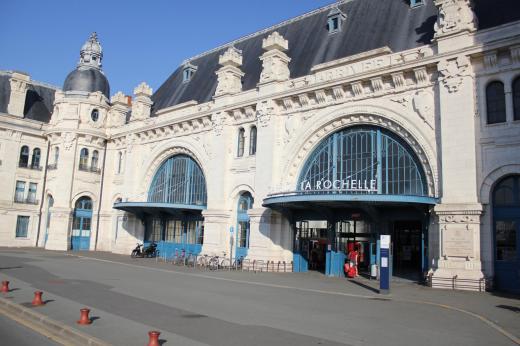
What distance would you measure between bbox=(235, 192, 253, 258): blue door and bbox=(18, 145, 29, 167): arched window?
23586 millimetres

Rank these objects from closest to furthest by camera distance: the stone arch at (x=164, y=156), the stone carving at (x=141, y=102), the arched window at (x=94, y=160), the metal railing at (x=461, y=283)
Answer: the metal railing at (x=461, y=283) → the stone arch at (x=164, y=156) → the stone carving at (x=141, y=102) → the arched window at (x=94, y=160)

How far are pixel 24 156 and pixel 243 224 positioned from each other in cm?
2455

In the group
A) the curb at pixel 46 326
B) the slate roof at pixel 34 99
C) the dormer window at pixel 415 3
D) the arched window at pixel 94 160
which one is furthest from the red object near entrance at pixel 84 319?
the slate roof at pixel 34 99

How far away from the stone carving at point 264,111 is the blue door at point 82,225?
20.7 meters

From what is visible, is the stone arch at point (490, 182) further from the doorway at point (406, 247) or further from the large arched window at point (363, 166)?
the doorway at point (406, 247)

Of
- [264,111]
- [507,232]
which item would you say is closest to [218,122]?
[264,111]

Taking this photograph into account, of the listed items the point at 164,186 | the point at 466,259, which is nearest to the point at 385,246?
the point at 466,259

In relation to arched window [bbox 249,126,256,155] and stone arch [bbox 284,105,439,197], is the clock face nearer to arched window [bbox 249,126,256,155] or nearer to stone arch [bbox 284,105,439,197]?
arched window [bbox 249,126,256,155]

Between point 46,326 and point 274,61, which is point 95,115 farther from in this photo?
point 46,326

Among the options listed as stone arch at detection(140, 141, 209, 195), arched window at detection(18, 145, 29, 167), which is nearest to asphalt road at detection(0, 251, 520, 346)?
stone arch at detection(140, 141, 209, 195)

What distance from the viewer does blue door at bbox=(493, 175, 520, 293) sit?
1791 centimetres

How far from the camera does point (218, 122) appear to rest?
29.7 metres

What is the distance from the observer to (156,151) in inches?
1391

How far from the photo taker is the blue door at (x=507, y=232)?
1791 cm
